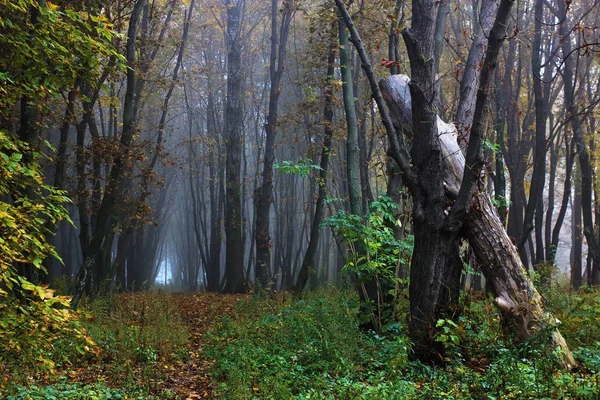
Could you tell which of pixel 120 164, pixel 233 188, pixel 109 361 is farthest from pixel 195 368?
pixel 233 188

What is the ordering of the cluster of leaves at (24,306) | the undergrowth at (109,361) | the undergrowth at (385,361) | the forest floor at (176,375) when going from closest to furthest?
the cluster of leaves at (24,306) < the undergrowth at (385,361) < the undergrowth at (109,361) < the forest floor at (176,375)

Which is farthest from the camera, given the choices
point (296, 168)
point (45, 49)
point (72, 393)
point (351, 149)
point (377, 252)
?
point (351, 149)

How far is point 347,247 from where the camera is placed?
28.5 ft

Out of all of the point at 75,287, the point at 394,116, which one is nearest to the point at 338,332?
the point at 394,116

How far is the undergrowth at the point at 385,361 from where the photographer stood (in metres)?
4.83

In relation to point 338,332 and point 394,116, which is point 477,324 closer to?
point 338,332

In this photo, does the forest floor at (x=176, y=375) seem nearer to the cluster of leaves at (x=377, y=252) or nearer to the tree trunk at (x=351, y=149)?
the cluster of leaves at (x=377, y=252)

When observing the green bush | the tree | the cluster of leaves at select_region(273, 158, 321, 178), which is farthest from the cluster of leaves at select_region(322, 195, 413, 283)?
the green bush

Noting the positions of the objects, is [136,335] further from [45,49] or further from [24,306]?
[45,49]

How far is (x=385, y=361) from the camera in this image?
20.9ft

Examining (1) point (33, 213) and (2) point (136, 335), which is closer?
(1) point (33, 213)

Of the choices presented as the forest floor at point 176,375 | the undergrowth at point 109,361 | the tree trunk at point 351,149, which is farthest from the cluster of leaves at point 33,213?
the tree trunk at point 351,149

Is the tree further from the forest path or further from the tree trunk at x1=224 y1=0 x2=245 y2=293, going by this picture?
the tree trunk at x1=224 y1=0 x2=245 y2=293

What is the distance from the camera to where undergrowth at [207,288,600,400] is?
15.8 ft
